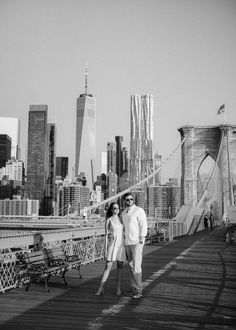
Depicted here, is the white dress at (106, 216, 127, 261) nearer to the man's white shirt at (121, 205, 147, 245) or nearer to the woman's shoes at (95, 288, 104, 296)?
the man's white shirt at (121, 205, 147, 245)

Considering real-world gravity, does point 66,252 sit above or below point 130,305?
above

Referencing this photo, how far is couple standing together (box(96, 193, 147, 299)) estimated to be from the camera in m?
Result: 7.44

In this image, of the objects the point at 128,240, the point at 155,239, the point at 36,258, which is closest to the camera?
the point at 128,240

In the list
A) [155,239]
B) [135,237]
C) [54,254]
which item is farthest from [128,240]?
[155,239]

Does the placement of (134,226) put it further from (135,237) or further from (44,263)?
(44,263)

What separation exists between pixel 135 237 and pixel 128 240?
133mm

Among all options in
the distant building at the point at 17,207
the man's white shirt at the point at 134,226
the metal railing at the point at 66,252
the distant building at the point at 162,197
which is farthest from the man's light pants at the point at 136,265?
the distant building at the point at 17,207

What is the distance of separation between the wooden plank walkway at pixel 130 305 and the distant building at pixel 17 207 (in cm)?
15519

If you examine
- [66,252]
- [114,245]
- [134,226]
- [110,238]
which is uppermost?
[134,226]

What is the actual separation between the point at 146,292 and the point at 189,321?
2.02 metres

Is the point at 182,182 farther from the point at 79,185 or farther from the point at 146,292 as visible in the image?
A: the point at 79,185

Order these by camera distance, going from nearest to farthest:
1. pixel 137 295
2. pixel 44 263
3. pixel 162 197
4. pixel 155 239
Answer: pixel 137 295 < pixel 44 263 < pixel 155 239 < pixel 162 197

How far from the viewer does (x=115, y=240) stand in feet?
24.6

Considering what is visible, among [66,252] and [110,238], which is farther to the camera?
[66,252]
